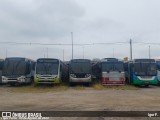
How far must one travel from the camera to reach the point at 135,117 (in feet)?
41.3

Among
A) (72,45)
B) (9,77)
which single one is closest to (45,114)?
(9,77)

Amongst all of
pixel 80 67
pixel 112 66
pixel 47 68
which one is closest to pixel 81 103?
pixel 47 68

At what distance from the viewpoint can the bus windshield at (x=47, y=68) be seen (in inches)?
1224

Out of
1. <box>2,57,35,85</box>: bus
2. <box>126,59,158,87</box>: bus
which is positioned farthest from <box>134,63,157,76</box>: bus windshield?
<box>2,57,35,85</box>: bus

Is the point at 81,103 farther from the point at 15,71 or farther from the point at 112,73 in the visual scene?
the point at 15,71

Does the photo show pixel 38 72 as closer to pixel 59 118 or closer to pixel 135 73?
pixel 135 73

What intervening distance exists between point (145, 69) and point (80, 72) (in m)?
6.35

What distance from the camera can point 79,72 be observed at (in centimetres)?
3184

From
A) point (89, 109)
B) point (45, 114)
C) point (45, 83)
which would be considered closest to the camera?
point (45, 114)

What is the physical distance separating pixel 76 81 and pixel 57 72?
1.99 meters

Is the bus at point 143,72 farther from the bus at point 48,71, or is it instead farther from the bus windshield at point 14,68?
the bus windshield at point 14,68

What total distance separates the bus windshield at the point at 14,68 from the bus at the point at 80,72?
4.76 metres

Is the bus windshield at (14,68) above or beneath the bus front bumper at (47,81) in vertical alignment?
above

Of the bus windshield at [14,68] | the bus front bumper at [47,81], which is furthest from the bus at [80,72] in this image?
the bus windshield at [14,68]
